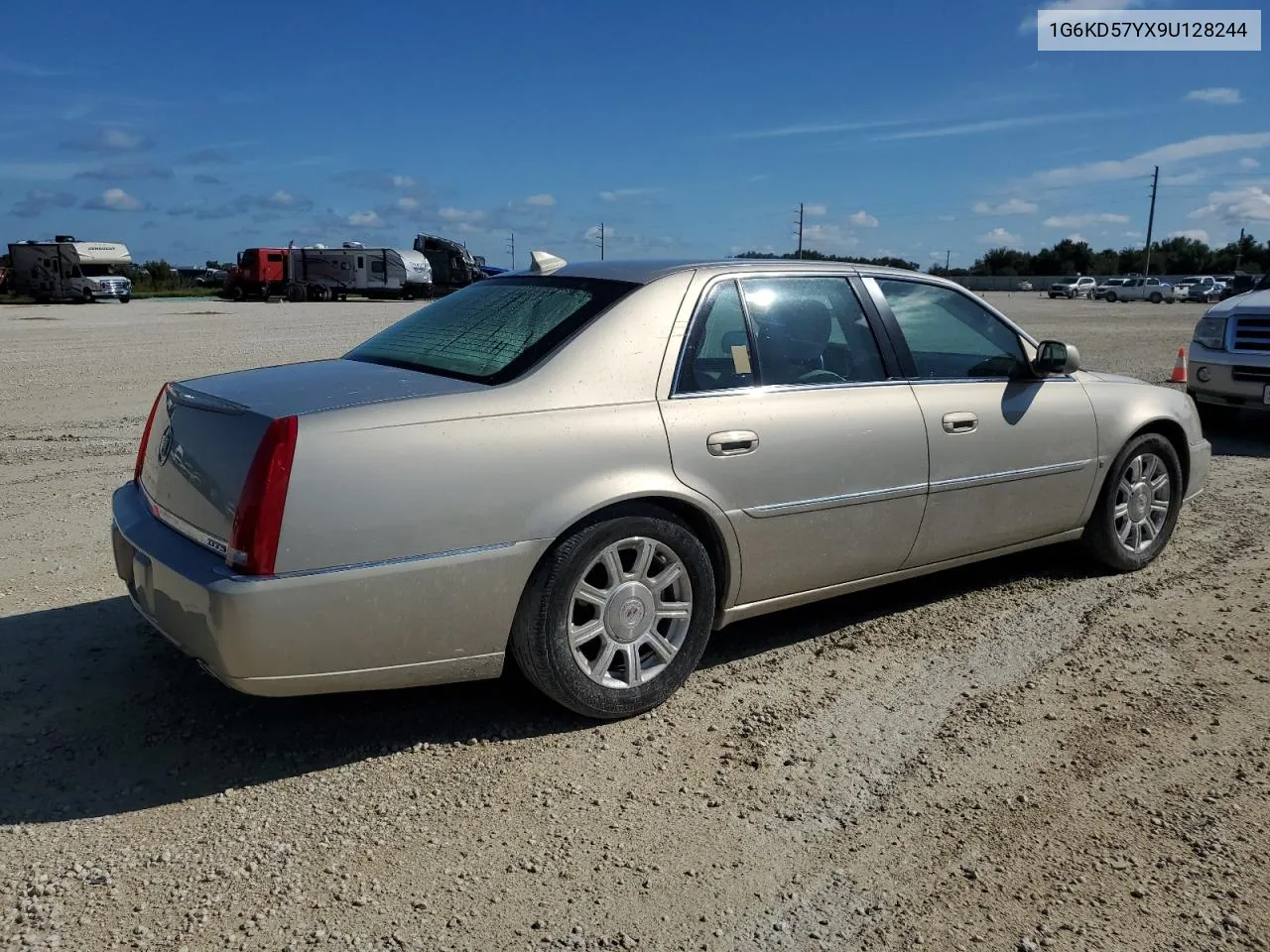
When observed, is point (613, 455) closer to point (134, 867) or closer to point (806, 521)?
point (806, 521)

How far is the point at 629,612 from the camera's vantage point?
11.8 ft

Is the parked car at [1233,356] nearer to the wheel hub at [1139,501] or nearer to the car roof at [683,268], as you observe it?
the wheel hub at [1139,501]

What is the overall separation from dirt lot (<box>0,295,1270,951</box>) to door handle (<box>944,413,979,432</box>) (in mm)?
879

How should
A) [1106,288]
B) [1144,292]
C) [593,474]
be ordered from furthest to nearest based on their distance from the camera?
[1106,288] → [1144,292] → [593,474]

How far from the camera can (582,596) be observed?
350 centimetres

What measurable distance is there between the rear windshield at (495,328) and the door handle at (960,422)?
1.50 m

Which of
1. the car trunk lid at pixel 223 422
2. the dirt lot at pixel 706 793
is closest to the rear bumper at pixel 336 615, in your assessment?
the car trunk lid at pixel 223 422

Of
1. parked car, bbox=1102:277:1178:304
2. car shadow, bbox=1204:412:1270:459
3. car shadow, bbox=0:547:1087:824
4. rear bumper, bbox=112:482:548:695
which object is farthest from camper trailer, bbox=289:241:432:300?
rear bumper, bbox=112:482:548:695

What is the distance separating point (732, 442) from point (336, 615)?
1.50m

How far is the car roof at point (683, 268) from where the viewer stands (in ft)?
13.1

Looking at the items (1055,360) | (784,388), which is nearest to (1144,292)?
(1055,360)

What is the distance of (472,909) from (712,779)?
93 cm

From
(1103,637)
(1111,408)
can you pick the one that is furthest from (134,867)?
(1111,408)

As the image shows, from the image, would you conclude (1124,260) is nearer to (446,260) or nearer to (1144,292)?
(1144,292)
